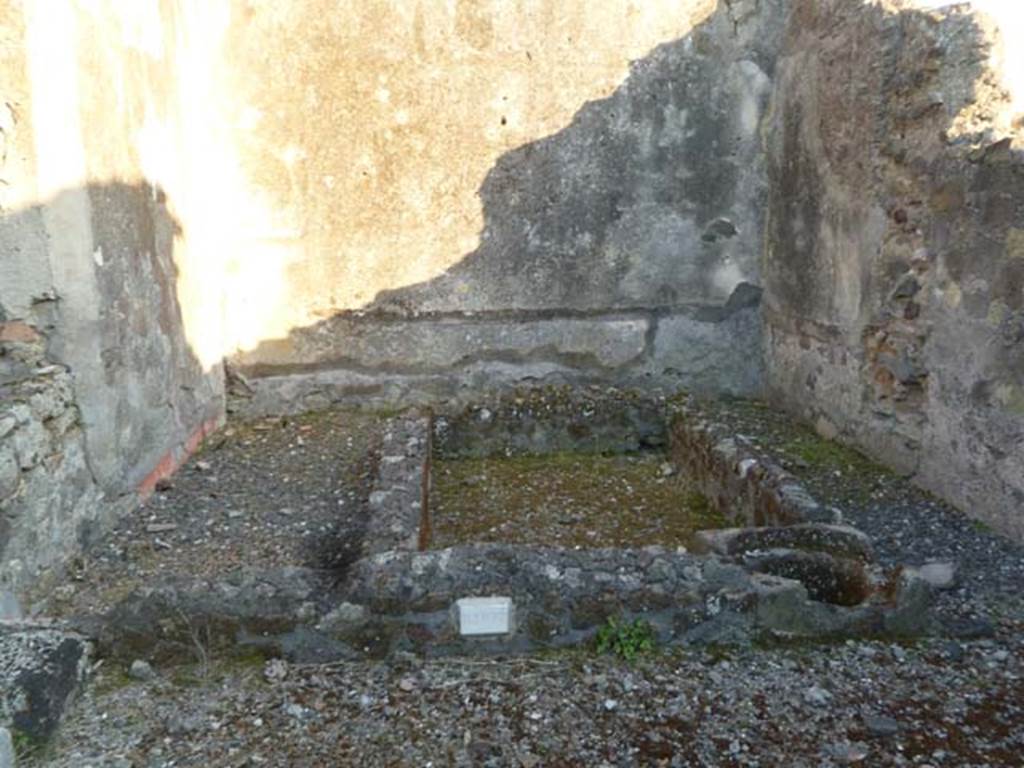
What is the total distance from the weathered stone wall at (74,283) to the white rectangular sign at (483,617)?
5.08 ft

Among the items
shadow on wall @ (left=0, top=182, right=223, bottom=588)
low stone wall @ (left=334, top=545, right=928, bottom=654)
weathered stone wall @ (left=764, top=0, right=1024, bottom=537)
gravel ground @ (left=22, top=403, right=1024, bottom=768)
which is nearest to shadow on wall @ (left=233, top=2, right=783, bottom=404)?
weathered stone wall @ (left=764, top=0, right=1024, bottom=537)

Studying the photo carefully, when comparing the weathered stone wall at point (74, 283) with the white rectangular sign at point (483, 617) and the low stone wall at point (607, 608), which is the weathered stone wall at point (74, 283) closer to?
the low stone wall at point (607, 608)

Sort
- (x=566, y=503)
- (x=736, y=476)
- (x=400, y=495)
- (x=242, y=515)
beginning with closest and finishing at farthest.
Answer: (x=400, y=495), (x=242, y=515), (x=736, y=476), (x=566, y=503)

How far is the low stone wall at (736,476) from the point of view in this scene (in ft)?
9.96

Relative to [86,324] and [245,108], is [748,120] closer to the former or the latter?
[245,108]

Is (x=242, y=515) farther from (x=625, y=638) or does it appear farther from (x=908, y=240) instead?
(x=908, y=240)

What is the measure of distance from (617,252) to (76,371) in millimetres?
3315

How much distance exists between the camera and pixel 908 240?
3.58 metres

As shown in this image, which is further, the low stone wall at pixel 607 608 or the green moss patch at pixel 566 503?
the green moss patch at pixel 566 503

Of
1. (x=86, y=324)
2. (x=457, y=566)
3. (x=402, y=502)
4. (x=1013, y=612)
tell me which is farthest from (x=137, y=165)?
(x=1013, y=612)

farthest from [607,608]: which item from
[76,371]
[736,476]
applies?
Answer: [76,371]

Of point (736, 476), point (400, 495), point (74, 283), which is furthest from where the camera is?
point (736, 476)

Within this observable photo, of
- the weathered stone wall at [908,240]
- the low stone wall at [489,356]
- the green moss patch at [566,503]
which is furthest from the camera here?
the low stone wall at [489,356]

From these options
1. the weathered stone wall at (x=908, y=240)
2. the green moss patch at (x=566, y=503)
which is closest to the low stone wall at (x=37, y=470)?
the green moss patch at (x=566, y=503)
